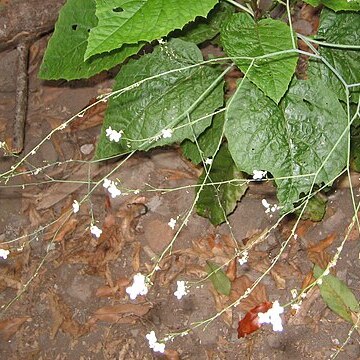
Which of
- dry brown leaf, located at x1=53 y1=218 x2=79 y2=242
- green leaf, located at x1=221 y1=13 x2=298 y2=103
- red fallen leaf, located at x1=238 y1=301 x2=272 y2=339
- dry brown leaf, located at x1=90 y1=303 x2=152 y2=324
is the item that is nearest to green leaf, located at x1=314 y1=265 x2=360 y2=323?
red fallen leaf, located at x1=238 y1=301 x2=272 y2=339

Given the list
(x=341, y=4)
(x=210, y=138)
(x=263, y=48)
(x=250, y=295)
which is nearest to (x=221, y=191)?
(x=210, y=138)

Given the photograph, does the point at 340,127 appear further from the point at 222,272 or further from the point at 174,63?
the point at 222,272

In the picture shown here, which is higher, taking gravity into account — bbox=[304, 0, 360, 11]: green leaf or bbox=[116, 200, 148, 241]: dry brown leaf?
bbox=[304, 0, 360, 11]: green leaf

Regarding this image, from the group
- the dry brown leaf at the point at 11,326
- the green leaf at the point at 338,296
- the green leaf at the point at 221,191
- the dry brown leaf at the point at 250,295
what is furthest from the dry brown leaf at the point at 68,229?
the green leaf at the point at 338,296

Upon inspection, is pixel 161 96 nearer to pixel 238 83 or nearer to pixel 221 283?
pixel 238 83

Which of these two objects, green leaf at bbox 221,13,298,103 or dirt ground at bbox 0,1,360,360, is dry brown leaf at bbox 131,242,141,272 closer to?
dirt ground at bbox 0,1,360,360

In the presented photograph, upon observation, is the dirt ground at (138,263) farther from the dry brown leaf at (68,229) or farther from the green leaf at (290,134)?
the green leaf at (290,134)
